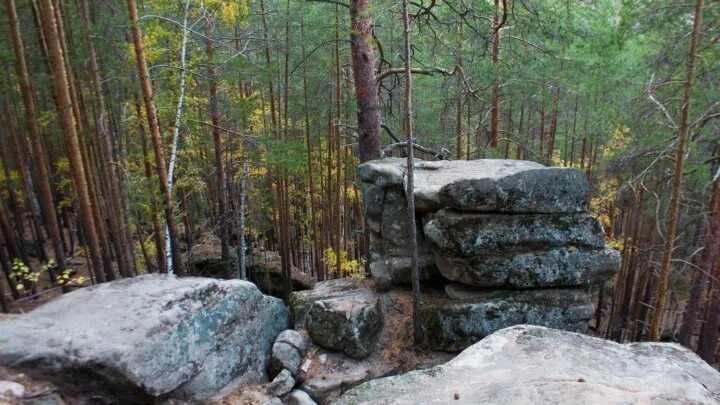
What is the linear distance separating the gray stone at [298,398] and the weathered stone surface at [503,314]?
2.01 m

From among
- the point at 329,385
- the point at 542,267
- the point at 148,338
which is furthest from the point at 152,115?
the point at 542,267

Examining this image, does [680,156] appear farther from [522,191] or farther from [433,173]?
[433,173]

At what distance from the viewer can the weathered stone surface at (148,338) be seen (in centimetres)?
433

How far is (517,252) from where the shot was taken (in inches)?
245

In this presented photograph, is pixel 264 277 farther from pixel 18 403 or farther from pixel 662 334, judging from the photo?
pixel 662 334

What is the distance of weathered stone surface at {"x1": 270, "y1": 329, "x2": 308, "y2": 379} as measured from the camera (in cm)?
614

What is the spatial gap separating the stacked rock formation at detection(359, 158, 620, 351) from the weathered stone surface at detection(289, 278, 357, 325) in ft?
6.49

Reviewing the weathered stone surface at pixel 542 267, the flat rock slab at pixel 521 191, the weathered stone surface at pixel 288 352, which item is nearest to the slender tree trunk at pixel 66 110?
the weathered stone surface at pixel 288 352

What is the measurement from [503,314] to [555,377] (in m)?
2.94

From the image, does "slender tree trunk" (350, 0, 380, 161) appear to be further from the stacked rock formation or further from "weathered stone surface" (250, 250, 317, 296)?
"weathered stone surface" (250, 250, 317, 296)

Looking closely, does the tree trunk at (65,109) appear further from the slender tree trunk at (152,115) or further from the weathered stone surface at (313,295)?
the weathered stone surface at (313,295)

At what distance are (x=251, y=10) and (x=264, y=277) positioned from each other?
9.00 meters

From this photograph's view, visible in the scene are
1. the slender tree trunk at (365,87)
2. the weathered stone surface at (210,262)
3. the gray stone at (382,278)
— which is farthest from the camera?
the weathered stone surface at (210,262)

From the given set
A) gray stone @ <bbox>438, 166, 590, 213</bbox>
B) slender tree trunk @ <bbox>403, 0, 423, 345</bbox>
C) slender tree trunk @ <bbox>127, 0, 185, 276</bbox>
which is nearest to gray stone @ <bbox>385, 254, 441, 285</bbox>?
slender tree trunk @ <bbox>403, 0, 423, 345</bbox>
